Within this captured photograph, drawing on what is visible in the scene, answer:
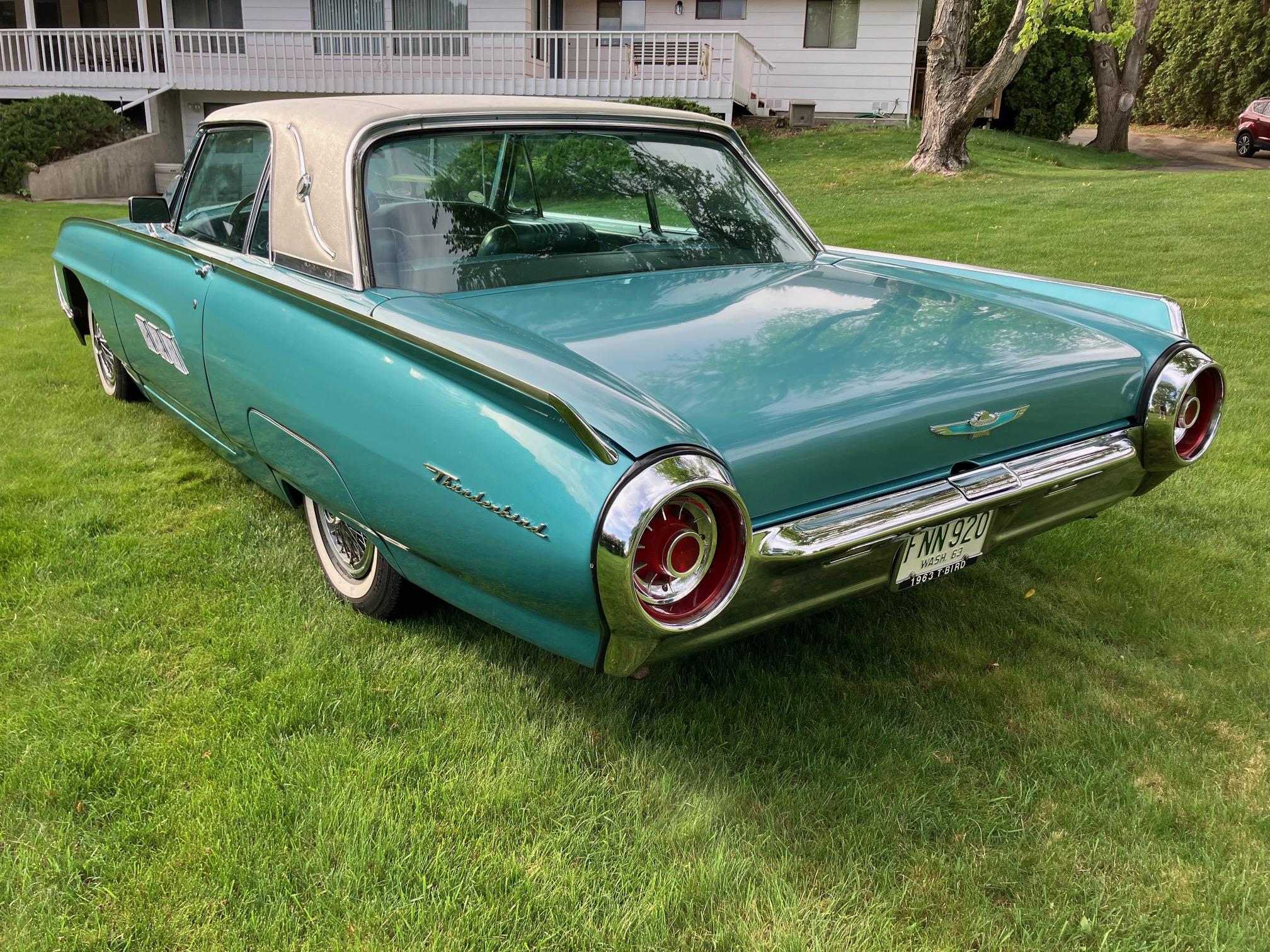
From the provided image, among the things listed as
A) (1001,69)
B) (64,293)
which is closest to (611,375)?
(64,293)

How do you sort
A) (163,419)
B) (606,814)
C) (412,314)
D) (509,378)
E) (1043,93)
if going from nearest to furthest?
(509,378) → (606,814) → (412,314) → (163,419) → (1043,93)

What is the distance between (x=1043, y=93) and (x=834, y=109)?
5507 millimetres

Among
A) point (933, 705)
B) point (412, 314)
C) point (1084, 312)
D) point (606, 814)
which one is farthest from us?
point (1084, 312)

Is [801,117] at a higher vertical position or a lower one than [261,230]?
higher

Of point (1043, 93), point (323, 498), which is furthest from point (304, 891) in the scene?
point (1043, 93)

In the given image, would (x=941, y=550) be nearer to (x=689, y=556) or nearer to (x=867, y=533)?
(x=867, y=533)

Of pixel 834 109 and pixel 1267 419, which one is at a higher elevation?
pixel 834 109

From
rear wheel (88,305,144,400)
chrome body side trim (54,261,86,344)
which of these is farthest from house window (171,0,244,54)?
rear wheel (88,305,144,400)

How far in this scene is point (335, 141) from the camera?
9.27 ft

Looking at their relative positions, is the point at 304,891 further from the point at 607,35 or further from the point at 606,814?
the point at 607,35

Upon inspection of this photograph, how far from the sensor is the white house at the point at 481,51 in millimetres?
17250

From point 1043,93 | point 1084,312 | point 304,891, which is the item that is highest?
point 1043,93

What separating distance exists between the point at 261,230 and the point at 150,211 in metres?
1.23

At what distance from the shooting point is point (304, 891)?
1.96m
